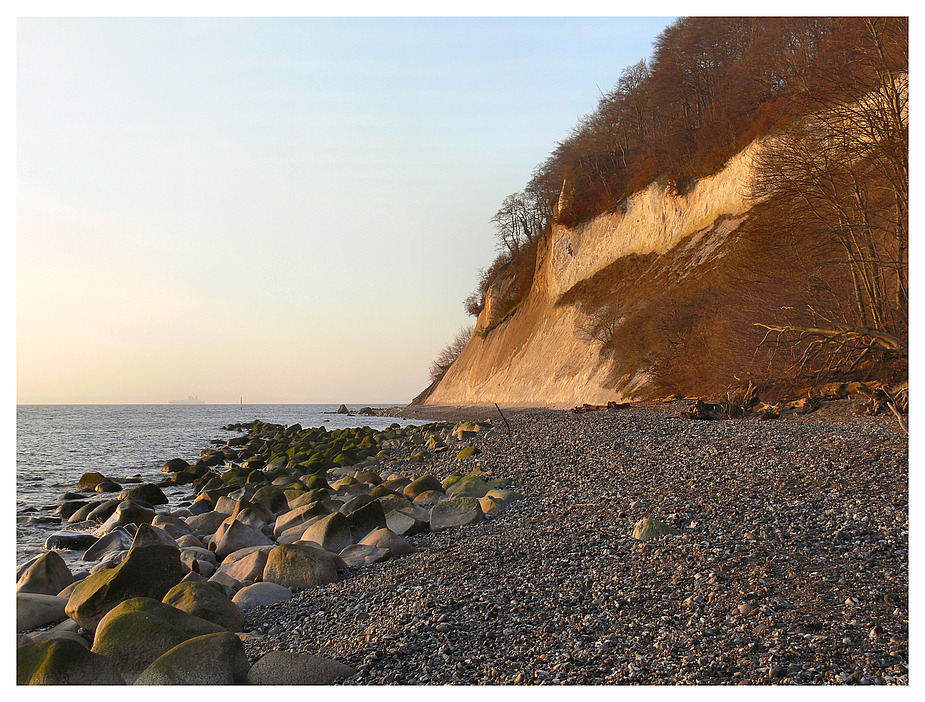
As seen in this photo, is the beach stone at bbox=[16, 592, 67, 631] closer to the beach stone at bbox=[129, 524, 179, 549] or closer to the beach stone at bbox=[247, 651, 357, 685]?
the beach stone at bbox=[129, 524, 179, 549]

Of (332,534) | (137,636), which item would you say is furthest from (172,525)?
(137,636)

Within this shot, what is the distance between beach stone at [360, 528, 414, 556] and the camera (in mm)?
7816

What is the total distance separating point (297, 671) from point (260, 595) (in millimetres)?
2524

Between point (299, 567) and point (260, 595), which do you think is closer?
point (260, 595)

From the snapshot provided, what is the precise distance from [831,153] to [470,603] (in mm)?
15916

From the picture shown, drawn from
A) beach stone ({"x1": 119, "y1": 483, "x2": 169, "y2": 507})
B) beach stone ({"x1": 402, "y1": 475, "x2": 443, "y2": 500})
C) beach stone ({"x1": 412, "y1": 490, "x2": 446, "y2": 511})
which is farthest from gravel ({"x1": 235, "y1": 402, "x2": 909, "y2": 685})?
beach stone ({"x1": 119, "y1": 483, "x2": 169, "y2": 507})

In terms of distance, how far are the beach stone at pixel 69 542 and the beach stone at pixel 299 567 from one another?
5388mm

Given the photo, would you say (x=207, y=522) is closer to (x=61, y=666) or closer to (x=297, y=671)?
(x=61, y=666)

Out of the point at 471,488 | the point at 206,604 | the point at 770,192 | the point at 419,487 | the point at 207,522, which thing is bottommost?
the point at 207,522

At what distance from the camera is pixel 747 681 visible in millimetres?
3822

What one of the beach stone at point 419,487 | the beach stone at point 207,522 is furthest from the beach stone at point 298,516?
the beach stone at point 419,487

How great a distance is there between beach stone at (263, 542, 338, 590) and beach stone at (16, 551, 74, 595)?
284 cm

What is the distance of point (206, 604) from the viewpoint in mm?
6008

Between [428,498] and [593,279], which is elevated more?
[593,279]
